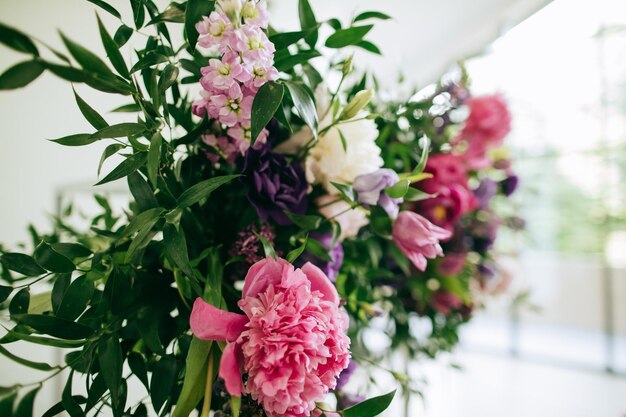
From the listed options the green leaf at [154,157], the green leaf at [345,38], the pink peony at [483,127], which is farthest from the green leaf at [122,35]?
the pink peony at [483,127]

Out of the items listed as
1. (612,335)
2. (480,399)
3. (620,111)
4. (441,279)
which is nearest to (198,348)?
(441,279)

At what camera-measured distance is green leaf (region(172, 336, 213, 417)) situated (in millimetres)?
341

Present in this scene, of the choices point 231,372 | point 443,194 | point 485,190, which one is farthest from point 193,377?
point 485,190

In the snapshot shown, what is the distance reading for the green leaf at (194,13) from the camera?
0.37 metres

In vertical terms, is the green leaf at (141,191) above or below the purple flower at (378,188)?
above

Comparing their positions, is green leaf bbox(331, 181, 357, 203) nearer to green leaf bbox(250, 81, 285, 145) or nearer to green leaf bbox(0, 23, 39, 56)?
green leaf bbox(250, 81, 285, 145)

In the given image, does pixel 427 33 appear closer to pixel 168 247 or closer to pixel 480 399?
pixel 480 399

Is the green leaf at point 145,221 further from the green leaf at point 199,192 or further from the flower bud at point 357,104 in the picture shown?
the flower bud at point 357,104

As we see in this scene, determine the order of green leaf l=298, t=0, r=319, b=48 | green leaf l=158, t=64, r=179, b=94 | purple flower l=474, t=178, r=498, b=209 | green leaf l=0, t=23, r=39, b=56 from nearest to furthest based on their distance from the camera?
green leaf l=0, t=23, r=39, b=56 < green leaf l=158, t=64, r=179, b=94 < green leaf l=298, t=0, r=319, b=48 < purple flower l=474, t=178, r=498, b=209

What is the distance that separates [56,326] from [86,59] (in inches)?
9.0

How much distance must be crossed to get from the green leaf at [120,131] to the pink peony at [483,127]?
2.36 feet

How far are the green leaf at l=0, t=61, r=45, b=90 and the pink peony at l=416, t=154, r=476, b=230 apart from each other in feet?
1.86

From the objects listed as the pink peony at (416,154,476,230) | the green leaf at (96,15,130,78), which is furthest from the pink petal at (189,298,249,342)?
the pink peony at (416,154,476,230)

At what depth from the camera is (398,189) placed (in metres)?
0.44
